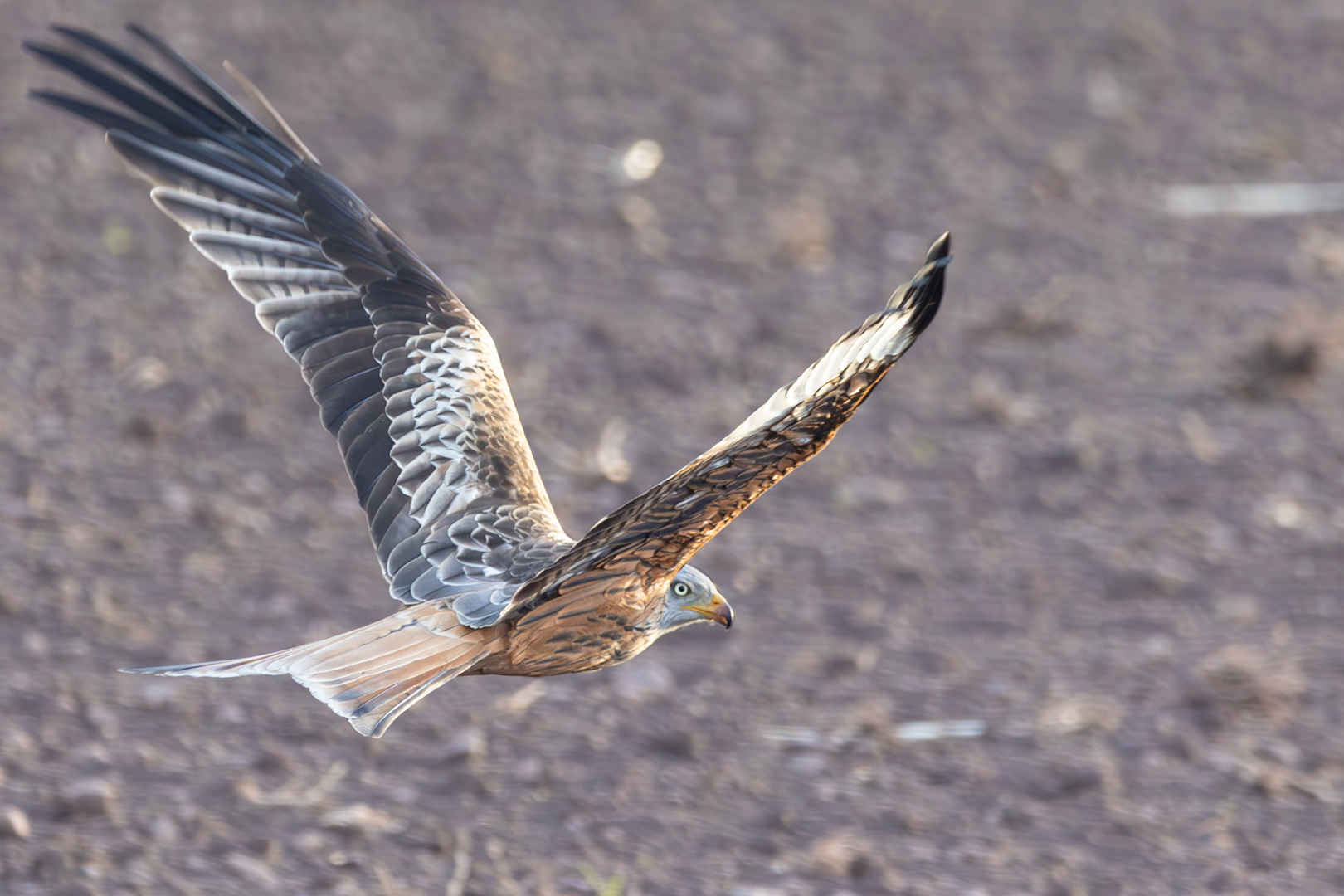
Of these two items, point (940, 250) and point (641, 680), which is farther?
point (641, 680)

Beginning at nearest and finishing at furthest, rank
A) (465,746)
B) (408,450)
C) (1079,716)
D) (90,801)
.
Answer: (408,450) → (90,801) → (465,746) → (1079,716)

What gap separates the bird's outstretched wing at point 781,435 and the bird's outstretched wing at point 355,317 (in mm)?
1049

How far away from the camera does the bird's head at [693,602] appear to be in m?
4.67

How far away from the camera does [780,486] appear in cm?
818

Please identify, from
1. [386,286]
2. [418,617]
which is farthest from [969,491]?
[418,617]

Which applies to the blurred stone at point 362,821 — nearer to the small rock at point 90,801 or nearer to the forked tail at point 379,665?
the small rock at point 90,801

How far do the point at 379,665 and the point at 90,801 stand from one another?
58.9 inches

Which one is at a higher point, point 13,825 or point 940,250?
point 940,250

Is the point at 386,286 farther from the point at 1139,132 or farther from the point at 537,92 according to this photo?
the point at 1139,132

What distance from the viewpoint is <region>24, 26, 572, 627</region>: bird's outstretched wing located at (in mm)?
5039

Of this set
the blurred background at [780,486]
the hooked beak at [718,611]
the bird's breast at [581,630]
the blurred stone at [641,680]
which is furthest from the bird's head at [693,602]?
the blurred stone at [641,680]

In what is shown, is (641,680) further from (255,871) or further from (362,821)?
(255,871)

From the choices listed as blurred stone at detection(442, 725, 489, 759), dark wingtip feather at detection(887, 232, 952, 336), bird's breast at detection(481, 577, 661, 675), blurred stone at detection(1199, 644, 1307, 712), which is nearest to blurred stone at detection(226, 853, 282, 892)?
blurred stone at detection(442, 725, 489, 759)

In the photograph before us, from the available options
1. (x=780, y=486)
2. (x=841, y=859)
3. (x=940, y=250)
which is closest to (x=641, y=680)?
(x=841, y=859)
